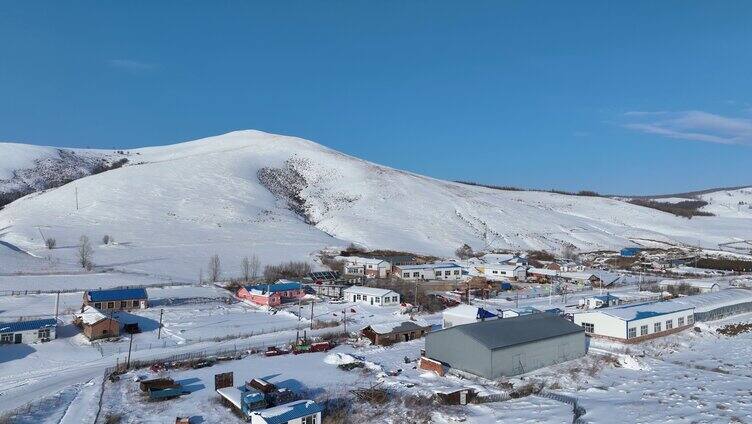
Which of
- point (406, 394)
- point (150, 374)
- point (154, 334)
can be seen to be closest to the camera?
point (406, 394)

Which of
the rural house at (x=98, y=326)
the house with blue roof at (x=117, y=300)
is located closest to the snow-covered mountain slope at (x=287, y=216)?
the house with blue roof at (x=117, y=300)

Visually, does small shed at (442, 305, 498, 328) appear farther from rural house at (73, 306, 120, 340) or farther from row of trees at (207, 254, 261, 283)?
row of trees at (207, 254, 261, 283)

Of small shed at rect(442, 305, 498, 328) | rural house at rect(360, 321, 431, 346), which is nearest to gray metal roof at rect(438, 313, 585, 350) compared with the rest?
small shed at rect(442, 305, 498, 328)

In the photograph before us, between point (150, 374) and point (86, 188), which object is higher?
point (86, 188)

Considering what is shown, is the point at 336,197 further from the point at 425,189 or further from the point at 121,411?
the point at 121,411

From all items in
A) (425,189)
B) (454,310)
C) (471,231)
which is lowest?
(454,310)

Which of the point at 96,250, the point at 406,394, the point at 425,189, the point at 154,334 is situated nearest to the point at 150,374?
the point at 154,334

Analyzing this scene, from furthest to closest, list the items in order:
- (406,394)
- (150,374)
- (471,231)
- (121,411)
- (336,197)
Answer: (336,197)
(471,231)
(150,374)
(406,394)
(121,411)
